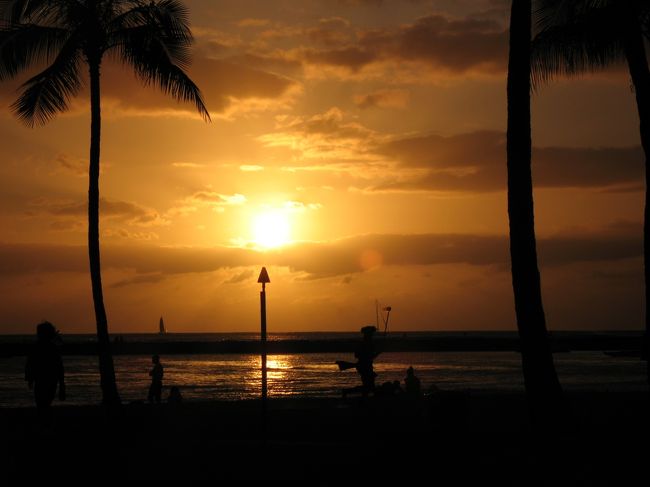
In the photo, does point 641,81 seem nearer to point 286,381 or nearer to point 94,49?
point 94,49

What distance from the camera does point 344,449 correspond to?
1463 centimetres

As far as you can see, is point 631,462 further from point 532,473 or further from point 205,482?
point 205,482

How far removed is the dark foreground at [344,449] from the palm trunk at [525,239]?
83cm

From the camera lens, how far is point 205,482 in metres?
11.9

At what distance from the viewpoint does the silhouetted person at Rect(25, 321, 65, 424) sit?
1669 centimetres

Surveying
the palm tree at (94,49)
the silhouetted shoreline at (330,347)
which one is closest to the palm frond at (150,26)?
the palm tree at (94,49)

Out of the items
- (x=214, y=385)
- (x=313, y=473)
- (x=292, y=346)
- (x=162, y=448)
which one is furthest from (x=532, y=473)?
(x=292, y=346)

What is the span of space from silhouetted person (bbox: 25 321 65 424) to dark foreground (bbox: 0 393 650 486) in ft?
1.68

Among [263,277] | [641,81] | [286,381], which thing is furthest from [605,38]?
[286,381]

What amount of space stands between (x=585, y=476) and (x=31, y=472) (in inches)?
325

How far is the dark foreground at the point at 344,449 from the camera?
12133mm

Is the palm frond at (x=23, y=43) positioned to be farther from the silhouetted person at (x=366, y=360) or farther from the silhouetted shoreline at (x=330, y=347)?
the silhouetted shoreline at (x=330, y=347)

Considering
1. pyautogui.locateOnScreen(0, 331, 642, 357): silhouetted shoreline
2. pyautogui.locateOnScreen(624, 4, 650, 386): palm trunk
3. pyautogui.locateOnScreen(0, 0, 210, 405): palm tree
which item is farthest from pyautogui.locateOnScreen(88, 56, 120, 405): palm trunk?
pyautogui.locateOnScreen(0, 331, 642, 357): silhouetted shoreline

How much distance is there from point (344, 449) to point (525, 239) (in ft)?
16.5
